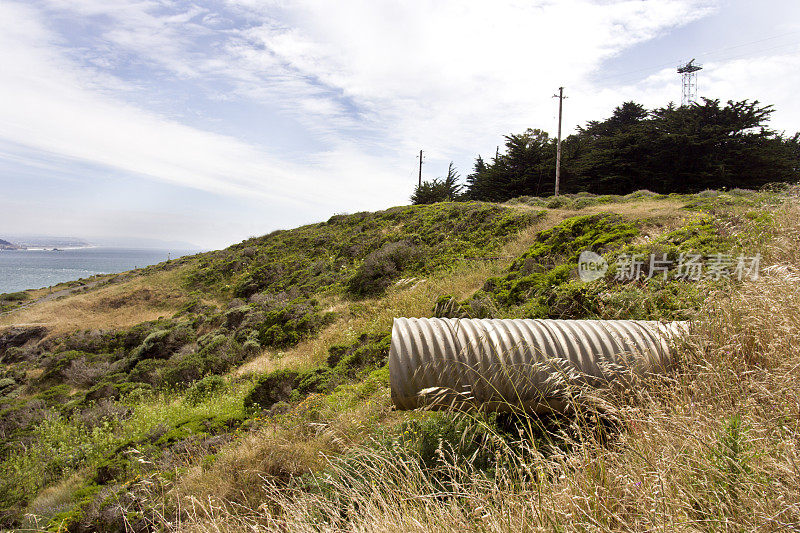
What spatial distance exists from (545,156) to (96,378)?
91.7 ft

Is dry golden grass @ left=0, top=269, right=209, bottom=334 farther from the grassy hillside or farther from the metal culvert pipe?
the metal culvert pipe

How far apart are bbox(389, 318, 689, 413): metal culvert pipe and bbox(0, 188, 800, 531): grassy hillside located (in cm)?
24

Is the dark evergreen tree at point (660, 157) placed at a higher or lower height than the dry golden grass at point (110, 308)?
higher

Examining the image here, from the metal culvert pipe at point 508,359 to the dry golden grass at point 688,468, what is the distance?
282 mm

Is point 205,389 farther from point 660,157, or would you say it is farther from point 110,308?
point 660,157

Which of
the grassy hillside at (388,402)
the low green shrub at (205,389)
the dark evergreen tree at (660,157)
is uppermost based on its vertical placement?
the dark evergreen tree at (660,157)

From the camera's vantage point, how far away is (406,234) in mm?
19859

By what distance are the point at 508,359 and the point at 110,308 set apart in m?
25.6

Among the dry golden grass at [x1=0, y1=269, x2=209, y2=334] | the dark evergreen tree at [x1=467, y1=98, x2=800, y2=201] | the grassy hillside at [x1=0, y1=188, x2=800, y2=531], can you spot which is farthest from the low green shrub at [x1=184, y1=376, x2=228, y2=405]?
the dark evergreen tree at [x1=467, y1=98, x2=800, y2=201]

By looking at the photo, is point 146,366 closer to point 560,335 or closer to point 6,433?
point 6,433

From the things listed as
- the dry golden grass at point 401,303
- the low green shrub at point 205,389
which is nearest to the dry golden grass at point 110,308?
the low green shrub at point 205,389

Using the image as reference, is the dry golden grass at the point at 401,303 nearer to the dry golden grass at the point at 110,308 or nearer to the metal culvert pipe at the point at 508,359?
the metal culvert pipe at the point at 508,359

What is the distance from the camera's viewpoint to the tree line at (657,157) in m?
22.4

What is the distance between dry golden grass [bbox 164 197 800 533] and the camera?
5.38 ft
